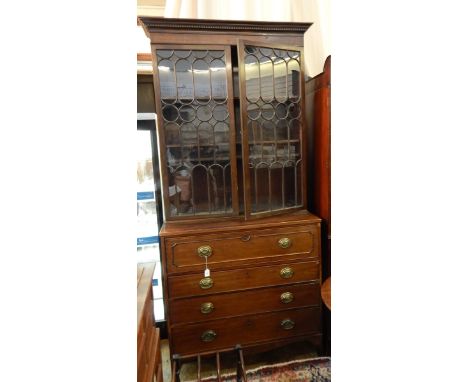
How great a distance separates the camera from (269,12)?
4.91ft

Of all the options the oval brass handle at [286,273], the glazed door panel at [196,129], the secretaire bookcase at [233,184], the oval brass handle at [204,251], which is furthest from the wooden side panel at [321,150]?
the oval brass handle at [204,251]

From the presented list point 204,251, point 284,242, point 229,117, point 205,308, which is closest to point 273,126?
point 229,117

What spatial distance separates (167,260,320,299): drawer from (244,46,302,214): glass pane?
0.31 meters

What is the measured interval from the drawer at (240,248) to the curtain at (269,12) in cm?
102

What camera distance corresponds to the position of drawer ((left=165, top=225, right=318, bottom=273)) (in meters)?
1.33

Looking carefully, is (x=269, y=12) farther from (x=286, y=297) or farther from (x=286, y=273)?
(x=286, y=297)

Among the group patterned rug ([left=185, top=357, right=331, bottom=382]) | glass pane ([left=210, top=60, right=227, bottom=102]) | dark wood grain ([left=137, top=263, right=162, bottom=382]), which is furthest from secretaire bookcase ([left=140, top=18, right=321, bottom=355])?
dark wood grain ([left=137, top=263, right=162, bottom=382])

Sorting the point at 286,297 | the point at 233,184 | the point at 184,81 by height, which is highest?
the point at 184,81

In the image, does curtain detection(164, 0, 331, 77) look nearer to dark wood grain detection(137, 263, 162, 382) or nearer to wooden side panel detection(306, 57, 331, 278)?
wooden side panel detection(306, 57, 331, 278)

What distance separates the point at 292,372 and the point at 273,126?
130 cm
